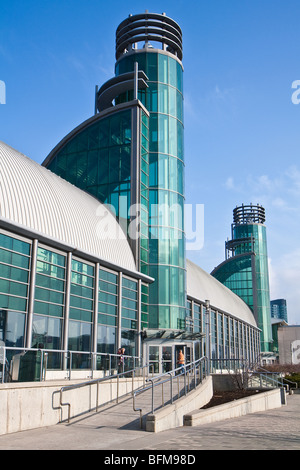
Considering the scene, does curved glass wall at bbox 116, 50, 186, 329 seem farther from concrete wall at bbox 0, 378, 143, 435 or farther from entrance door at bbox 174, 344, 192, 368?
concrete wall at bbox 0, 378, 143, 435

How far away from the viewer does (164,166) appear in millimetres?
34125

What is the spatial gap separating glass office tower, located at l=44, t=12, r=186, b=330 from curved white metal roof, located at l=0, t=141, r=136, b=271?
2.35 meters

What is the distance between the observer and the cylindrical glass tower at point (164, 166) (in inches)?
1249

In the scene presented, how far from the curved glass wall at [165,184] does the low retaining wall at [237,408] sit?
8.32 metres

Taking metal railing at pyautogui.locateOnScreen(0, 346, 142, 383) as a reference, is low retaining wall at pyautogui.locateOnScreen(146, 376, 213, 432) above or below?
below

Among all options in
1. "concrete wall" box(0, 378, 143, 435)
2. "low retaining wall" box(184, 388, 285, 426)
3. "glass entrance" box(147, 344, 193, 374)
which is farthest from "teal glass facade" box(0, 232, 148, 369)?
"low retaining wall" box(184, 388, 285, 426)

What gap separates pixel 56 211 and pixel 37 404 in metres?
10.9

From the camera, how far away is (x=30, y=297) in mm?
19828

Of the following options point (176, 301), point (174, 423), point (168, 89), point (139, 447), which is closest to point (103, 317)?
point (176, 301)

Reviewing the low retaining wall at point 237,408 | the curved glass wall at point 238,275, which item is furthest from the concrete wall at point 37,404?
the curved glass wall at point 238,275

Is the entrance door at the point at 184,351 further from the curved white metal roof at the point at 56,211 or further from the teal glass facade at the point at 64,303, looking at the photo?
the curved white metal roof at the point at 56,211

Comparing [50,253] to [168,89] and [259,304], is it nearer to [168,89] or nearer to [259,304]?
[168,89]

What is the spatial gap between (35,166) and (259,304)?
5960 cm

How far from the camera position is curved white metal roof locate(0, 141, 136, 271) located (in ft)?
67.1
